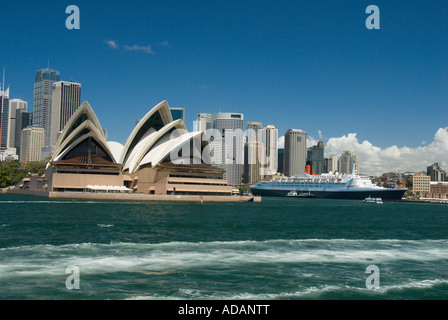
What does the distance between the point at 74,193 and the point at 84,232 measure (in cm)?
4857

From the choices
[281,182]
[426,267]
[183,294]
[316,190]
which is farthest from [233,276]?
[281,182]

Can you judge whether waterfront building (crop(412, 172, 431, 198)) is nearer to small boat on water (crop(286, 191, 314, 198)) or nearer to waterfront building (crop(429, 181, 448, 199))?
waterfront building (crop(429, 181, 448, 199))

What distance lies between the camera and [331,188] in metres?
126

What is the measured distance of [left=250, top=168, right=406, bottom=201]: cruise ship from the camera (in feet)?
391

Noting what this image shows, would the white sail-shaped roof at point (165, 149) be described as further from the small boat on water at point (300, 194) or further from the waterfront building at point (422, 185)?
the waterfront building at point (422, 185)

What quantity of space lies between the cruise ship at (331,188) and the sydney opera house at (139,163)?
48576mm

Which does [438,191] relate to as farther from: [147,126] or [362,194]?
[147,126]

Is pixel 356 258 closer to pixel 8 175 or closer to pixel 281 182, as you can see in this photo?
pixel 281 182

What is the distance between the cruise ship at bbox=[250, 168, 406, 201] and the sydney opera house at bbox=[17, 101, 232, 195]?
A: 159ft

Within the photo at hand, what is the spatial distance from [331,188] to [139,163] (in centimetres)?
6125

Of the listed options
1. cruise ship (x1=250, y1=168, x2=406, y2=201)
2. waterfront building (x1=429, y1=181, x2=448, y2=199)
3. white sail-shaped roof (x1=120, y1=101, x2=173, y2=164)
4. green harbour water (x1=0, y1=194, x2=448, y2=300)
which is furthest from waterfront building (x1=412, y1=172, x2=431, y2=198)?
green harbour water (x1=0, y1=194, x2=448, y2=300)

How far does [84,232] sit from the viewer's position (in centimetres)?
2853

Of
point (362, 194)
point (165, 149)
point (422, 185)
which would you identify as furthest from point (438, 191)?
point (165, 149)

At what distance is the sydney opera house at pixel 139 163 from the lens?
262ft
